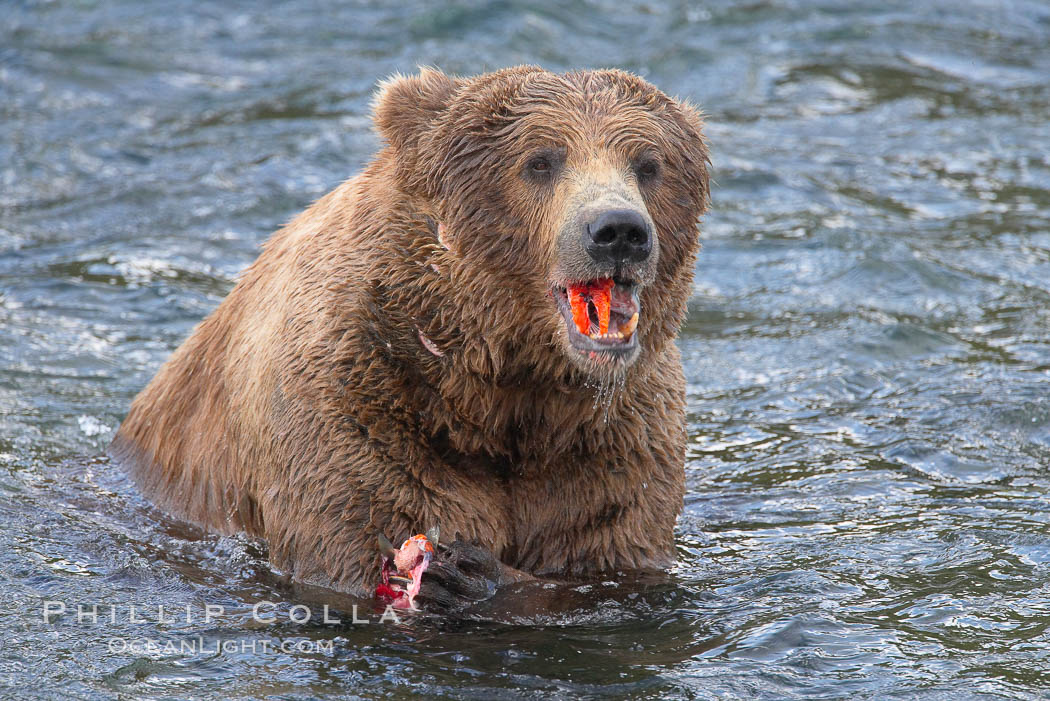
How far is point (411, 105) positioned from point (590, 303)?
44.3 inches

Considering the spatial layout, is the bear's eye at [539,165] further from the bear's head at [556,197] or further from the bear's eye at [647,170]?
the bear's eye at [647,170]

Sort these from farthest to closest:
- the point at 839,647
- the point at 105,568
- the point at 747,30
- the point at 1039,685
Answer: the point at 747,30, the point at 105,568, the point at 839,647, the point at 1039,685

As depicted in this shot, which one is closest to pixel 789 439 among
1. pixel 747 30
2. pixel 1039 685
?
pixel 1039 685

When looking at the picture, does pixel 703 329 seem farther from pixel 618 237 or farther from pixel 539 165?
pixel 618 237

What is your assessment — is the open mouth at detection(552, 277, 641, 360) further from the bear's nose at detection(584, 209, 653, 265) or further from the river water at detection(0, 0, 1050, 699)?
the river water at detection(0, 0, 1050, 699)

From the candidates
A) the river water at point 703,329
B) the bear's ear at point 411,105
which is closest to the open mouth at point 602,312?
the bear's ear at point 411,105

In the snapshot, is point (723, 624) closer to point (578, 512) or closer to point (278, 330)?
point (578, 512)

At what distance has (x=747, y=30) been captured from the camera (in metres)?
16.3

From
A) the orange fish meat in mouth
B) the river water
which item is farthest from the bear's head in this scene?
the river water

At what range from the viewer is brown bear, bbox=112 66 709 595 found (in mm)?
5465

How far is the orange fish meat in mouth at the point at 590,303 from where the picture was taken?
5.38 m

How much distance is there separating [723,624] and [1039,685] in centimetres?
119

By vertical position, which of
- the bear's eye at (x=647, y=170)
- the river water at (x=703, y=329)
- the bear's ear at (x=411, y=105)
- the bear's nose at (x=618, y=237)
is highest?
the bear's ear at (x=411, y=105)

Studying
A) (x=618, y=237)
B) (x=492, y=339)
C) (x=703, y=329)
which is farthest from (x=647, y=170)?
(x=703, y=329)
